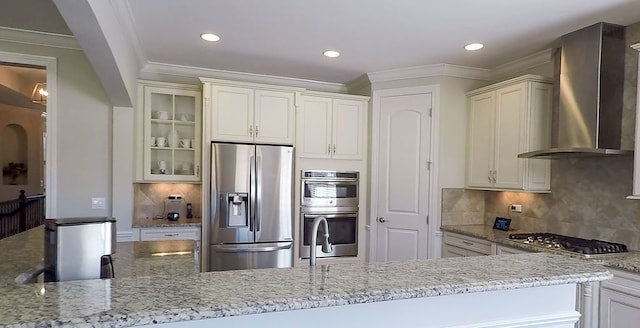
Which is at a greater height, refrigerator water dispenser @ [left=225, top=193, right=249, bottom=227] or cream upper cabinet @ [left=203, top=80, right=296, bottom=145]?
cream upper cabinet @ [left=203, top=80, right=296, bottom=145]

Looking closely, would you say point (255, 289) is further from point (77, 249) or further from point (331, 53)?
point (331, 53)

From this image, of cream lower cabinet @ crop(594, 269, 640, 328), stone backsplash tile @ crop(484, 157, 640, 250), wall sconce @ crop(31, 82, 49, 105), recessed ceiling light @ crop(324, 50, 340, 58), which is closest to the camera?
cream lower cabinet @ crop(594, 269, 640, 328)

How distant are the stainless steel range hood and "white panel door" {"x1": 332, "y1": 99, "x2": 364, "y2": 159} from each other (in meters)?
1.93

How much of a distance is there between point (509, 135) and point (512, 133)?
4 centimetres

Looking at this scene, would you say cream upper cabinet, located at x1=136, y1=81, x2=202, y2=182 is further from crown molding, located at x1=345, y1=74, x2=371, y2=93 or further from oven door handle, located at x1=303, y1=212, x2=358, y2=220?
crown molding, located at x1=345, y1=74, x2=371, y2=93

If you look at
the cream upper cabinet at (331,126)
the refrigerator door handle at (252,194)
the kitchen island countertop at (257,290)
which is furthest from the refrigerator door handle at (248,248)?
the kitchen island countertop at (257,290)

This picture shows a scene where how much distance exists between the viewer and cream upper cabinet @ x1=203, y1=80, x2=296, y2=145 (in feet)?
12.6

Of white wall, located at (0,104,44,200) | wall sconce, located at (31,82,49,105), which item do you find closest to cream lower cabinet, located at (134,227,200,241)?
wall sconce, located at (31,82,49,105)

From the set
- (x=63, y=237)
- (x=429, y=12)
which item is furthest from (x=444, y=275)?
(x=429, y=12)

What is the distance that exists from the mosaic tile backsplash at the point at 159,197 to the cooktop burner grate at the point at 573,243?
3165 millimetres

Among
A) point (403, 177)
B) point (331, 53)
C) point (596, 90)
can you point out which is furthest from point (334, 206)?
point (596, 90)

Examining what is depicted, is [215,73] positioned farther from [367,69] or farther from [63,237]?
[63,237]

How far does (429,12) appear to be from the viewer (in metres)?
2.70

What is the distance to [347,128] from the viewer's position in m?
4.39
